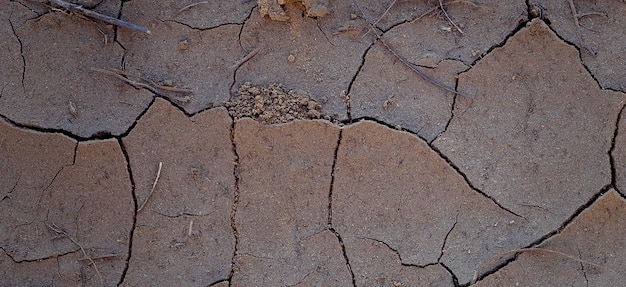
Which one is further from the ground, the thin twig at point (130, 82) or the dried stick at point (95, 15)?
the dried stick at point (95, 15)

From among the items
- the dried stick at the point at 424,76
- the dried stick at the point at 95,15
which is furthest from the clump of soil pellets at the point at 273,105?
the dried stick at the point at 95,15

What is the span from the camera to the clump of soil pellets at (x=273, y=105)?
129 inches

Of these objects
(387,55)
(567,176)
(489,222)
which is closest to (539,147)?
(567,176)

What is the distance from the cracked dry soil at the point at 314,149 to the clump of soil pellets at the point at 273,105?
10 mm

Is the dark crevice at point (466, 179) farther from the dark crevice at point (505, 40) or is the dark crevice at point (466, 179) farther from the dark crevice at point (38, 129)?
the dark crevice at point (38, 129)

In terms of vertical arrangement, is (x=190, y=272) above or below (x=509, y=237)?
below

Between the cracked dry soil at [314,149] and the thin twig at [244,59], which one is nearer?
the cracked dry soil at [314,149]

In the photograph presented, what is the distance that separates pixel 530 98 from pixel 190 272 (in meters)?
1.75

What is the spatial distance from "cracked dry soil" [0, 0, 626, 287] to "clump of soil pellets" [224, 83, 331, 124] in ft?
0.03

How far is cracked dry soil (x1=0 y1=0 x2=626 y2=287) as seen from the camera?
3238mm

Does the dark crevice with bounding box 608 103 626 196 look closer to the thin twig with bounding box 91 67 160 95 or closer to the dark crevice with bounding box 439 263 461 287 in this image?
the dark crevice with bounding box 439 263 461 287

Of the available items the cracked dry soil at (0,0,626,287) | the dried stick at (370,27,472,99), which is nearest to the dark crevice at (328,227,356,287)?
the cracked dry soil at (0,0,626,287)

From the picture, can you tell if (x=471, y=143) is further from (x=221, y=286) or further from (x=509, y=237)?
(x=221, y=286)

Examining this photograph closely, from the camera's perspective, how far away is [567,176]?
332 centimetres
